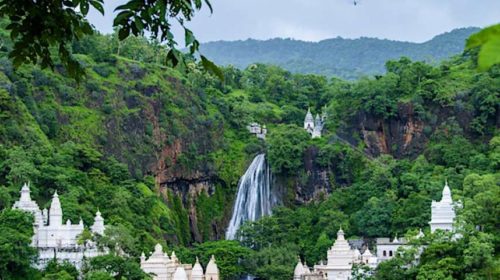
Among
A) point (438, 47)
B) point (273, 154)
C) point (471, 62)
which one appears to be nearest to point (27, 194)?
point (273, 154)

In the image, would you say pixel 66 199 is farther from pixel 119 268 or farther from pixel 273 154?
pixel 273 154

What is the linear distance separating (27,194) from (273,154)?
2560 cm

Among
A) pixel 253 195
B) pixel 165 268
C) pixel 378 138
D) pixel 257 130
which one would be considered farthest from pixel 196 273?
pixel 257 130

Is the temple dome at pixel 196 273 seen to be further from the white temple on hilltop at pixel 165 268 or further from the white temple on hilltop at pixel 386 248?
the white temple on hilltop at pixel 386 248

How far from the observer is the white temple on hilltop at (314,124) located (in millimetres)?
78500

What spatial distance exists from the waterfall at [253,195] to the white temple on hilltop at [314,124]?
15.2 ft

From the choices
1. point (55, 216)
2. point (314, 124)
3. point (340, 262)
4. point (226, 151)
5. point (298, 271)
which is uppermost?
point (314, 124)

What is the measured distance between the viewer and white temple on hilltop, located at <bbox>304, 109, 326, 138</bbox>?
258 feet

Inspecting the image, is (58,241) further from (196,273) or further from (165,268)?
(196,273)

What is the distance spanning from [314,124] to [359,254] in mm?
25399

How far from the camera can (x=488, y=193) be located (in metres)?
49.1

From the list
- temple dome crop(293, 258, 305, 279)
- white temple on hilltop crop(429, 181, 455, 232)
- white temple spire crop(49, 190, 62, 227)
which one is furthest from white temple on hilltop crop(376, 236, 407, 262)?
white temple spire crop(49, 190, 62, 227)

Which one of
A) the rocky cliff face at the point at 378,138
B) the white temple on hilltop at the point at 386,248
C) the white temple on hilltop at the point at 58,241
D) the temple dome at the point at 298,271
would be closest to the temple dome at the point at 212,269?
the temple dome at the point at 298,271

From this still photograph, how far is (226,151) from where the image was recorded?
76562mm
